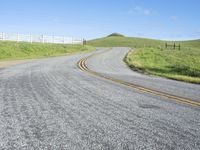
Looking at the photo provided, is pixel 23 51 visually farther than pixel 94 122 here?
Yes

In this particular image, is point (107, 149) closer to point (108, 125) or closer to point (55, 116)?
point (108, 125)

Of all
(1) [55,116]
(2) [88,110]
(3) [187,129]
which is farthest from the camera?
(2) [88,110]

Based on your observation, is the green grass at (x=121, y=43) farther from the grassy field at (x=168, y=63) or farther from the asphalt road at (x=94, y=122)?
the asphalt road at (x=94, y=122)

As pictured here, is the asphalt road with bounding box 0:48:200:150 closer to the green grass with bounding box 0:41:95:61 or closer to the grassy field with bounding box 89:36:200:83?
the grassy field with bounding box 89:36:200:83

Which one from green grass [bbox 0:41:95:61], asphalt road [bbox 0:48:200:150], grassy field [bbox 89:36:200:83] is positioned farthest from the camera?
green grass [bbox 0:41:95:61]

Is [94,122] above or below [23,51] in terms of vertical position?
below

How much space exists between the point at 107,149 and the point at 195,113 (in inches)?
125

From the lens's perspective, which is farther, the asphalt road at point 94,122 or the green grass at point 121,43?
the green grass at point 121,43

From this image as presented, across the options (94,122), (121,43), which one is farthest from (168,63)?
(121,43)

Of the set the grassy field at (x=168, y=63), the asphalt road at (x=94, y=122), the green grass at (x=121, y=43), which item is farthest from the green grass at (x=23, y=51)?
the green grass at (x=121, y=43)

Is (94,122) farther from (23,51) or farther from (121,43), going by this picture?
(121,43)

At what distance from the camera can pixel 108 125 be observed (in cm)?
548

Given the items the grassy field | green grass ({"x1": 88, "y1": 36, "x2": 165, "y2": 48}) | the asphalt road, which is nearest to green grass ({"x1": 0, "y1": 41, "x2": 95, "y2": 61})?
the grassy field

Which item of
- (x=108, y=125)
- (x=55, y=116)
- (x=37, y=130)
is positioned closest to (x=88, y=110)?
(x=55, y=116)
